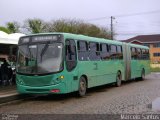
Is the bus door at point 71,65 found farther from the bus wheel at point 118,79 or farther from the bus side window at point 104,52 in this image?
the bus wheel at point 118,79

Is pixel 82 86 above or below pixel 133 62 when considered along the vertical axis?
below

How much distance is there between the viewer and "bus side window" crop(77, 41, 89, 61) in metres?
16.0

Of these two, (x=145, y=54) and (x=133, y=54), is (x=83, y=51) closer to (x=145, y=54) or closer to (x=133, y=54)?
(x=133, y=54)

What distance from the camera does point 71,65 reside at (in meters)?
14.9

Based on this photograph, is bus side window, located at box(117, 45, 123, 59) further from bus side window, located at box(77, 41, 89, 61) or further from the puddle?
the puddle

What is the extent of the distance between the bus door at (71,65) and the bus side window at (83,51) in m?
0.59

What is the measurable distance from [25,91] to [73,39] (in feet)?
10.2

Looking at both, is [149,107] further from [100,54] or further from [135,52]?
[135,52]

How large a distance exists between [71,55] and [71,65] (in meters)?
0.44

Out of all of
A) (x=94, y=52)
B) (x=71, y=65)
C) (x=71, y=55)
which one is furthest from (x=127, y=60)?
(x=71, y=65)

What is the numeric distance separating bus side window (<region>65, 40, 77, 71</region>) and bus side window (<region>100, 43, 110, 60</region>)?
3.70 metres

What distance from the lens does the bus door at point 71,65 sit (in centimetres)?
1456

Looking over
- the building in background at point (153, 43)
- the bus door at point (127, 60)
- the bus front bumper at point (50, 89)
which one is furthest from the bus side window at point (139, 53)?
the building in background at point (153, 43)

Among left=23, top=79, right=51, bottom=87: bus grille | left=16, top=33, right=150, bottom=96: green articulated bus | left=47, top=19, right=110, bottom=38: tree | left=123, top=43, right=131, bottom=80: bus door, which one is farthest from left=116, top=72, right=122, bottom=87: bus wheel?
left=47, top=19, right=110, bottom=38: tree
